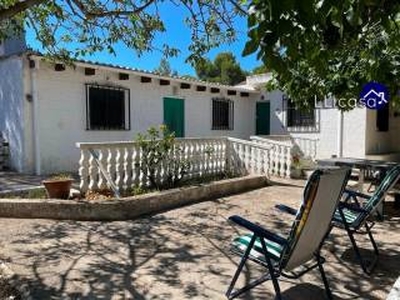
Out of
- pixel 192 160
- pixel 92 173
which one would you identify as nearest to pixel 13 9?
pixel 92 173

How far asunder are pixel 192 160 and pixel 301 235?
6165 millimetres

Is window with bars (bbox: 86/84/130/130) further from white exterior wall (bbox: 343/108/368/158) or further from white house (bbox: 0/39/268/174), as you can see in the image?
white exterior wall (bbox: 343/108/368/158)

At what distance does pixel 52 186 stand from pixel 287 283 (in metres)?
4.35

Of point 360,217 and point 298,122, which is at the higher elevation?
point 298,122

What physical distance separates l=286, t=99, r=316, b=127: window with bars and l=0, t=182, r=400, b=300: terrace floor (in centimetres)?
860

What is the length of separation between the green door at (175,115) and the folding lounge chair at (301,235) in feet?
33.5

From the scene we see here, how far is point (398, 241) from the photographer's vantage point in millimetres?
5531

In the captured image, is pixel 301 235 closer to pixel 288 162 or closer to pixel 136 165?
pixel 136 165

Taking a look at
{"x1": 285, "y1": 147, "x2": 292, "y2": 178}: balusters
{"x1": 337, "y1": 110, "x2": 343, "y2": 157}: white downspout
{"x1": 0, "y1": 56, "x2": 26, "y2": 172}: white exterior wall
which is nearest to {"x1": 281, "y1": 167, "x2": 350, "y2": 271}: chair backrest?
{"x1": 285, "y1": 147, "x2": 292, "y2": 178}: balusters

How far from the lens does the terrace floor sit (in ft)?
12.8

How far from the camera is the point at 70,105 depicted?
10.9 m

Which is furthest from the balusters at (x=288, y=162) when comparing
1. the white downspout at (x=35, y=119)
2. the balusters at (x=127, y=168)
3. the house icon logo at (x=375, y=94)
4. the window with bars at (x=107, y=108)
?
the white downspout at (x=35, y=119)

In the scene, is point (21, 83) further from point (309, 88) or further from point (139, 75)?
point (309, 88)

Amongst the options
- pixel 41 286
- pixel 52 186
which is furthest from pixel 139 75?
pixel 41 286
